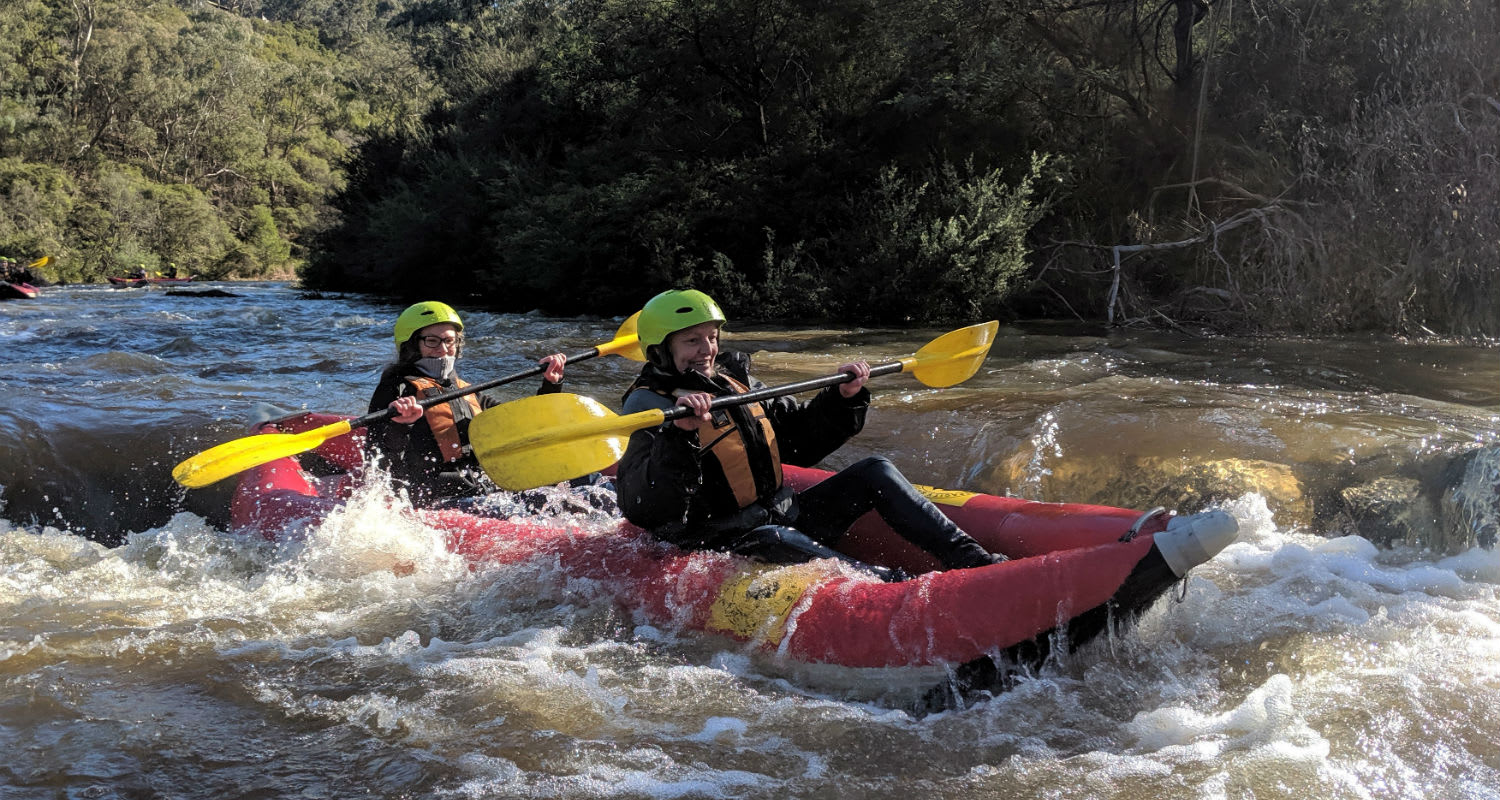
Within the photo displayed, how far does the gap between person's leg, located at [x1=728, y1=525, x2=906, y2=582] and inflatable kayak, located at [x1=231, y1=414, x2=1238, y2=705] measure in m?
0.06

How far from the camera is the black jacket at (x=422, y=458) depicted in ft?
15.1

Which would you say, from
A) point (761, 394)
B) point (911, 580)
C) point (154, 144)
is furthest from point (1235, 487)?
point (154, 144)

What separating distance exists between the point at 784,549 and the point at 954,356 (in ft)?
4.42

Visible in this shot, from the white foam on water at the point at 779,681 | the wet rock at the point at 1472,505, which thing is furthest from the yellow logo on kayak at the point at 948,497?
the wet rock at the point at 1472,505

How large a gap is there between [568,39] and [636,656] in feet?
48.8

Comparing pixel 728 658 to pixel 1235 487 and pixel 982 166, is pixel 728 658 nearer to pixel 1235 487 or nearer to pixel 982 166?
pixel 1235 487

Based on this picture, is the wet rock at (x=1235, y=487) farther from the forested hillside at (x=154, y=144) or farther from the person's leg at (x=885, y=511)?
the forested hillside at (x=154, y=144)

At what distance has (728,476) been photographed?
3.45 m

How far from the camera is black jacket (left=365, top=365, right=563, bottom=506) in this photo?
460 cm

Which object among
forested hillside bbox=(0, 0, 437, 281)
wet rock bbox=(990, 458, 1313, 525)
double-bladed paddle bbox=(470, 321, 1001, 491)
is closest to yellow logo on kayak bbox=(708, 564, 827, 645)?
double-bladed paddle bbox=(470, 321, 1001, 491)

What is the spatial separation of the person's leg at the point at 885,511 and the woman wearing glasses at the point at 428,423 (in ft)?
4.87

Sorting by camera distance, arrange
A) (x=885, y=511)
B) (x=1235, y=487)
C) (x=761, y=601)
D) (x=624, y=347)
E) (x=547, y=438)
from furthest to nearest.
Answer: (x=624, y=347), (x=1235, y=487), (x=547, y=438), (x=885, y=511), (x=761, y=601)

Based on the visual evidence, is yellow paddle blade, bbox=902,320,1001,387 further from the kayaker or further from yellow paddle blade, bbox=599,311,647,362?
yellow paddle blade, bbox=599,311,647,362

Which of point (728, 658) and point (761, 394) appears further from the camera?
point (761, 394)
